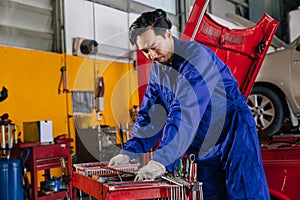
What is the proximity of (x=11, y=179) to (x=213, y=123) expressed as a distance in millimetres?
2085

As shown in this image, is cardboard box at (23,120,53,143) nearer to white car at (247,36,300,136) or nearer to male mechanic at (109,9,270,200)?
male mechanic at (109,9,270,200)

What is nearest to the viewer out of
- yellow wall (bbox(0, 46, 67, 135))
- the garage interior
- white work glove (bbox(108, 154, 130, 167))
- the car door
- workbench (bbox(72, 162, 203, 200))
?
workbench (bbox(72, 162, 203, 200))

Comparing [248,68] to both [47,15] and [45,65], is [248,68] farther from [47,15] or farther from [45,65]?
[47,15]

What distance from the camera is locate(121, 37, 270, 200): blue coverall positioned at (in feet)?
4.70

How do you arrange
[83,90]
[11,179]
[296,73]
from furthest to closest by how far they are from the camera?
[83,90]
[296,73]
[11,179]

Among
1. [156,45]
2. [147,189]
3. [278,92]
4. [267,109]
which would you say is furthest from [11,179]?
[278,92]

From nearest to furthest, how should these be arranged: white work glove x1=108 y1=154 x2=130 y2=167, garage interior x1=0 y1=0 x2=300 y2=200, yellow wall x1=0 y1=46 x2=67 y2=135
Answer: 1. white work glove x1=108 y1=154 x2=130 y2=167
2. garage interior x1=0 y1=0 x2=300 y2=200
3. yellow wall x1=0 y1=46 x2=67 y2=135

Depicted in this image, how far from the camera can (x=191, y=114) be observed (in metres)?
1.39

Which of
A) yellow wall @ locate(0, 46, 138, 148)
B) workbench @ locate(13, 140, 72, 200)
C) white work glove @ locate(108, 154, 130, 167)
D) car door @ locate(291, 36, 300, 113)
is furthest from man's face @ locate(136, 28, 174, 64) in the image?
car door @ locate(291, 36, 300, 113)

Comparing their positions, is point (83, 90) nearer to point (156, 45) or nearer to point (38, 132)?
point (38, 132)

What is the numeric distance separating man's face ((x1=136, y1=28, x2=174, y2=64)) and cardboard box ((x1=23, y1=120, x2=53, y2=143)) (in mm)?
2056

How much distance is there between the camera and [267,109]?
13.4ft

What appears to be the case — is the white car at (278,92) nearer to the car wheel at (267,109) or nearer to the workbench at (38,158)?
the car wheel at (267,109)

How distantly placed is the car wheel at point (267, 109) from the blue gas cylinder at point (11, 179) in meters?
2.30
